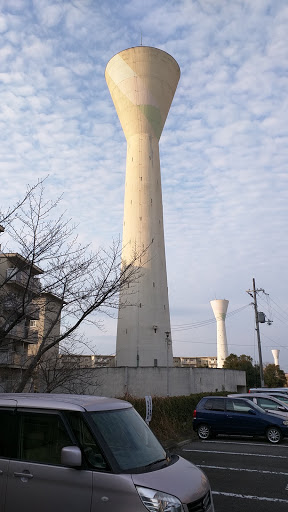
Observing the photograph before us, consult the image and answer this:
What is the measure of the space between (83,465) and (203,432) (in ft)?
37.4

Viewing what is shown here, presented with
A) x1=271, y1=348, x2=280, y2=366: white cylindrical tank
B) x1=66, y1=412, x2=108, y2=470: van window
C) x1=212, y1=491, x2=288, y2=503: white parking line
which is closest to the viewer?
x1=66, y1=412, x2=108, y2=470: van window

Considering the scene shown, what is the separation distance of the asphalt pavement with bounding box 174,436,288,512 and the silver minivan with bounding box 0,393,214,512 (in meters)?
3.04

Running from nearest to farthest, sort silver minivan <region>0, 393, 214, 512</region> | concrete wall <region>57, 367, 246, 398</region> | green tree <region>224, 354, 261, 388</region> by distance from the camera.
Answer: silver minivan <region>0, 393, 214, 512</region>
concrete wall <region>57, 367, 246, 398</region>
green tree <region>224, 354, 261, 388</region>

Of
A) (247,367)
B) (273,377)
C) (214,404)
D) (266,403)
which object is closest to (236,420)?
(214,404)

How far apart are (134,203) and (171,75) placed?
1293 cm

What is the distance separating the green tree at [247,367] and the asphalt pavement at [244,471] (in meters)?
40.5

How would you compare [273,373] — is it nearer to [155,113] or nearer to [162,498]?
[155,113]

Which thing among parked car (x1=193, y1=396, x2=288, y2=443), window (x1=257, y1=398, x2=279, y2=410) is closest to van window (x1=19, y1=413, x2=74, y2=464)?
parked car (x1=193, y1=396, x2=288, y2=443)

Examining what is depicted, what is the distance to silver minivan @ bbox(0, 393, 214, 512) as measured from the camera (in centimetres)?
390

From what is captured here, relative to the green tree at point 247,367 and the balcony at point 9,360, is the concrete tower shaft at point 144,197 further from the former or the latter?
the green tree at point 247,367

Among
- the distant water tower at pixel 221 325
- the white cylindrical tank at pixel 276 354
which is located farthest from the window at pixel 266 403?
the white cylindrical tank at pixel 276 354

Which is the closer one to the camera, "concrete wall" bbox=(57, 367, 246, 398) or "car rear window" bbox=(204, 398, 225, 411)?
"car rear window" bbox=(204, 398, 225, 411)

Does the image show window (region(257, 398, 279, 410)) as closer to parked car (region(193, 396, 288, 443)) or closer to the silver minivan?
parked car (region(193, 396, 288, 443))

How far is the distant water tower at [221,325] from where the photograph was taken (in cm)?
7619
